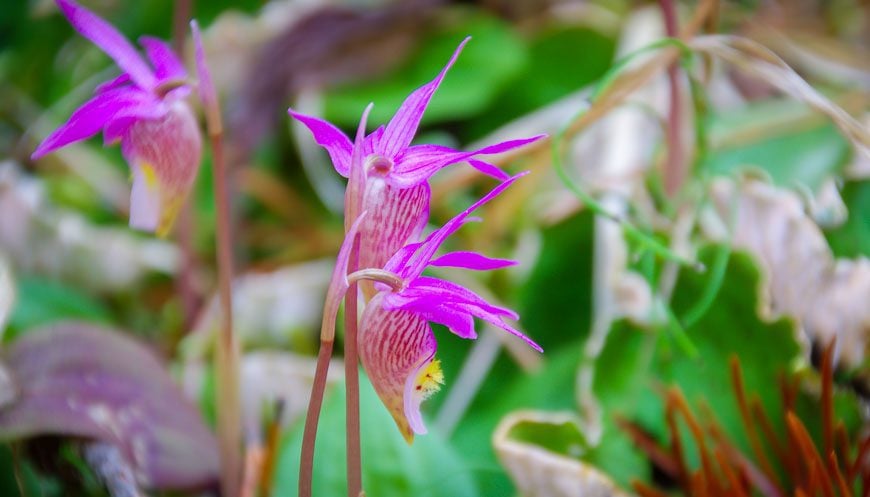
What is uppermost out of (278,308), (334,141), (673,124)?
(334,141)

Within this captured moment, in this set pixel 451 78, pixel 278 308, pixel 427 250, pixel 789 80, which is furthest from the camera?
pixel 451 78

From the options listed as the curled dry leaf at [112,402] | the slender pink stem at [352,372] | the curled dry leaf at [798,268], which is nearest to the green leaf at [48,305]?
the curled dry leaf at [112,402]

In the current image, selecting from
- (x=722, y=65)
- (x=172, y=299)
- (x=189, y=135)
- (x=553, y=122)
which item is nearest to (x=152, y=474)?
(x=189, y=135)

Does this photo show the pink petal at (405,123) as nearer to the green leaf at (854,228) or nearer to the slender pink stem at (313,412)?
the slender pink stem at (313,412)

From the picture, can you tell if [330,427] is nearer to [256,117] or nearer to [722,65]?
[256,117]

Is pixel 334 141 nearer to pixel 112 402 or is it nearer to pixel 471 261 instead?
pixel 471 261

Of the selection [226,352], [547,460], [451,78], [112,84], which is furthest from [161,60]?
[451,78]

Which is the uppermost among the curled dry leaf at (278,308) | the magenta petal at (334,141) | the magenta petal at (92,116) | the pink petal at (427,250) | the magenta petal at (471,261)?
the magenta petal at (92,116)
